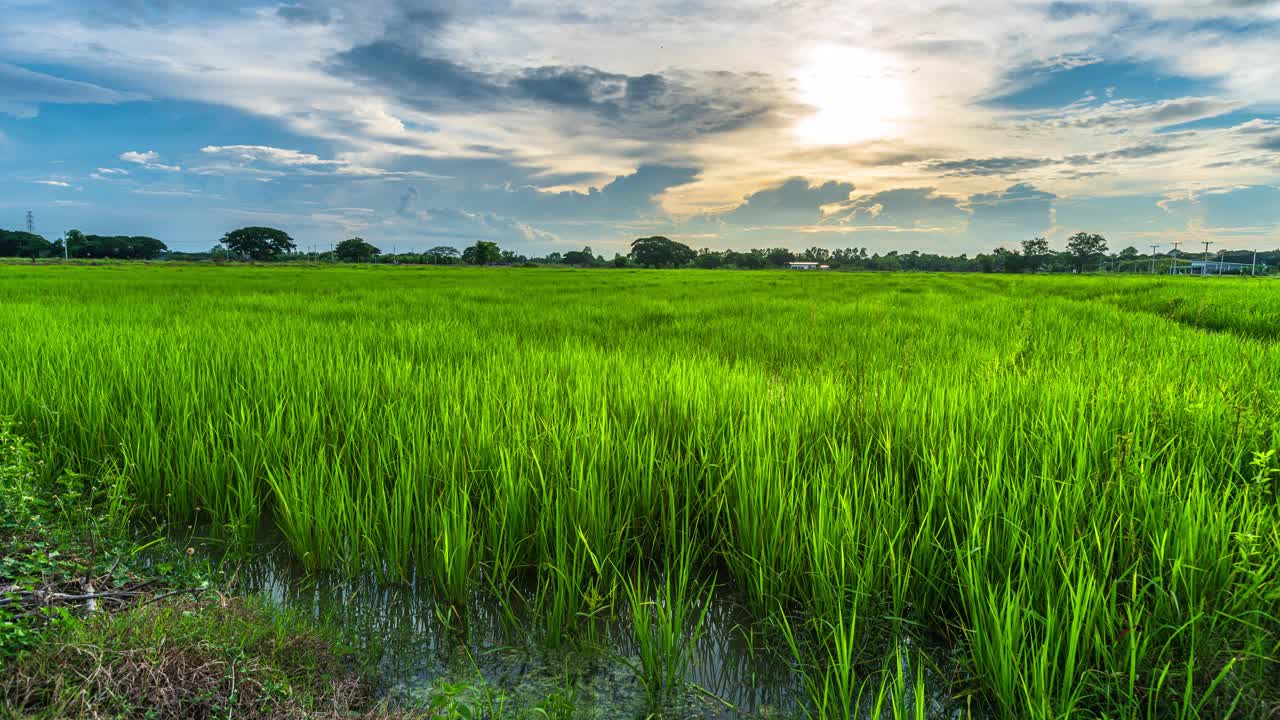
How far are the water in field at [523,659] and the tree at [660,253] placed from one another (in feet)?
323

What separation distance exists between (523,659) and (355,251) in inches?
4417

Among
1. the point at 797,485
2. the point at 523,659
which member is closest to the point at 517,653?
the point at 523,659

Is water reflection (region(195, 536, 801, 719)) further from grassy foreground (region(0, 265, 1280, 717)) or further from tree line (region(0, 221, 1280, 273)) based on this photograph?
tree line (region(0, 221, 1280, 273))

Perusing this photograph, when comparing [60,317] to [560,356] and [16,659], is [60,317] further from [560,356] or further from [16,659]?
[16,659]

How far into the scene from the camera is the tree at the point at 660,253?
101000 mm

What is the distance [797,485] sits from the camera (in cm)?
219

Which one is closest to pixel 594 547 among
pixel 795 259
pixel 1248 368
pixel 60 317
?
pixel 1248 368

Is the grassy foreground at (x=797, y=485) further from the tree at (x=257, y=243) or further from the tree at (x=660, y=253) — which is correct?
the tree at (x=257, y=243)

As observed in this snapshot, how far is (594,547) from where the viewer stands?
6.52 feet

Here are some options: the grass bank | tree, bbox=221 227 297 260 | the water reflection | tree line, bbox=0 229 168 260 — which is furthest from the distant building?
tree line, bbox=0 229 168 260

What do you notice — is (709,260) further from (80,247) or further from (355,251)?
(80,247)

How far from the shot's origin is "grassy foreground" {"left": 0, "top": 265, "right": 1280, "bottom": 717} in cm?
144

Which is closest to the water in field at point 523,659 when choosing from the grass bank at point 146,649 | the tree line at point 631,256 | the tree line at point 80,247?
the grass bank at point 146,649

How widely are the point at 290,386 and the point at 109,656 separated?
2372 millimetres
